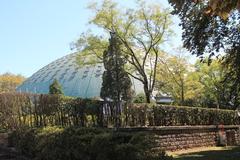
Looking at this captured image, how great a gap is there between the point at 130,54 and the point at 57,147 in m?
31.1

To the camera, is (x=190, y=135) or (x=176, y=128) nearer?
(x=176, y=128)

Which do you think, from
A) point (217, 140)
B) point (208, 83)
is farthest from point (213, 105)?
point (217, 140)

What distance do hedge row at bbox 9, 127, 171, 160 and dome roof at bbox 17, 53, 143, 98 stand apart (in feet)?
191

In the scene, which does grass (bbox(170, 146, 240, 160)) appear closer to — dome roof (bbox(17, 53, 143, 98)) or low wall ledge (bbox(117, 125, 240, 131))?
low wall ledge (bbox(117, 125, 240, 131))

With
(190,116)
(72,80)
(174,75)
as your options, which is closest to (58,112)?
(190,116)

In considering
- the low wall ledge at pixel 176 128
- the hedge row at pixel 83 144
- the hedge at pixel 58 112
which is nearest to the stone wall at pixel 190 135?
the low wall ledge at pixel 176 128

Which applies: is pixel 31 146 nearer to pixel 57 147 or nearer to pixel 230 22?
pixel 57 147

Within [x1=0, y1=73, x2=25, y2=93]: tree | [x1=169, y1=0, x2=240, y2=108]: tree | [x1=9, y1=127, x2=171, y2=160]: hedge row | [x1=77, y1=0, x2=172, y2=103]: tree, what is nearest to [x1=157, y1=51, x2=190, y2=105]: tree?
[x1=77, y1=0, x2=172, y2=103]: tree

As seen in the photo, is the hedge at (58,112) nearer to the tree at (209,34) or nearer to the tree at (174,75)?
the tree at (209,34)

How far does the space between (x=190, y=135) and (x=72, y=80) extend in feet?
192

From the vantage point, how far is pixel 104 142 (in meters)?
14.6

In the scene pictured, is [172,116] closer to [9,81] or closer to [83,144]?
[83,144]

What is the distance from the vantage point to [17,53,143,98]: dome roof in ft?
265

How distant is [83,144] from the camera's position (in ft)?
50.8
